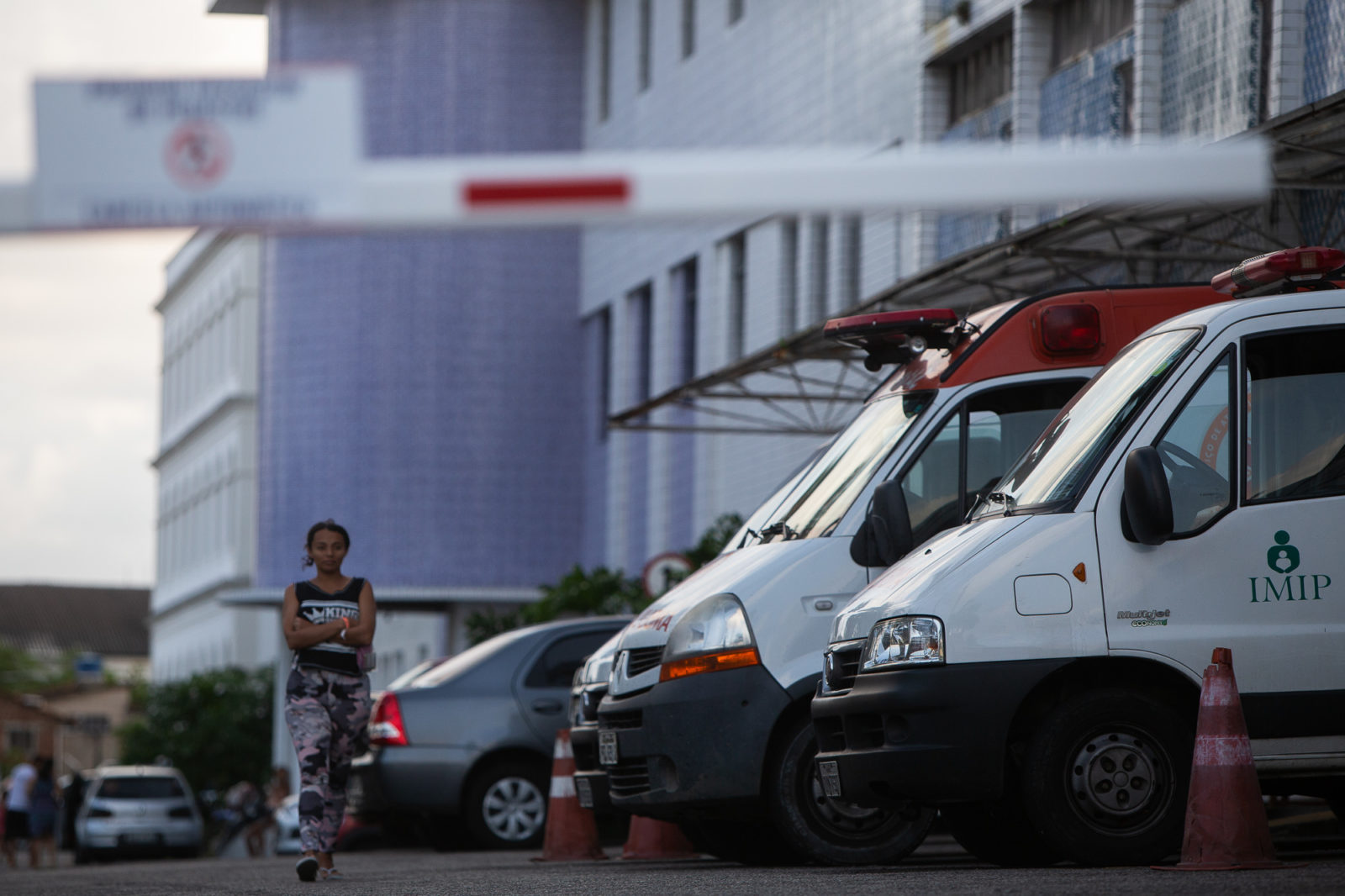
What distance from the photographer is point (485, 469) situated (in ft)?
142

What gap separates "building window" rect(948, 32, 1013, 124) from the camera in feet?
81.7

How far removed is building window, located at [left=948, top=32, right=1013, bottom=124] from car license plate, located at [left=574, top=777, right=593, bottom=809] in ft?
44.9

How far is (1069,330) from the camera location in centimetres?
1073

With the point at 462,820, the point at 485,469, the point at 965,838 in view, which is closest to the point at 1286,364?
the point at 965,838

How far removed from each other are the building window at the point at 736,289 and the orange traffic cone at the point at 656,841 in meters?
20.0

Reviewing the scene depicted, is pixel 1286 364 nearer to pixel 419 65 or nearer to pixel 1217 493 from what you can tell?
pixel 1217 493

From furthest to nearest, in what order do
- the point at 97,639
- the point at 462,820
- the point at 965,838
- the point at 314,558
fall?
the point at 97,639 < the point at 462,820 < the point at 314,558 < the point at 965,838

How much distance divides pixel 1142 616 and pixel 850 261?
20457 mm

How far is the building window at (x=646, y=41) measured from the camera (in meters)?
38.5

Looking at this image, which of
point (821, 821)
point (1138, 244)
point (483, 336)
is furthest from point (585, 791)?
point (483, 336)

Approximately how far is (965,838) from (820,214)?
16.2ft

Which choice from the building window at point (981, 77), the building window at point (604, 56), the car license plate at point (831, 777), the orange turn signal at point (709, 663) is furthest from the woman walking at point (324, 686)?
the building window at point (604, 56)

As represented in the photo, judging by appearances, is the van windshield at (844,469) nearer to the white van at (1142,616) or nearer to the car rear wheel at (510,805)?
the white van at (1142,616)

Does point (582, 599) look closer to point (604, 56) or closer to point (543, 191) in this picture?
point (604, 56)
